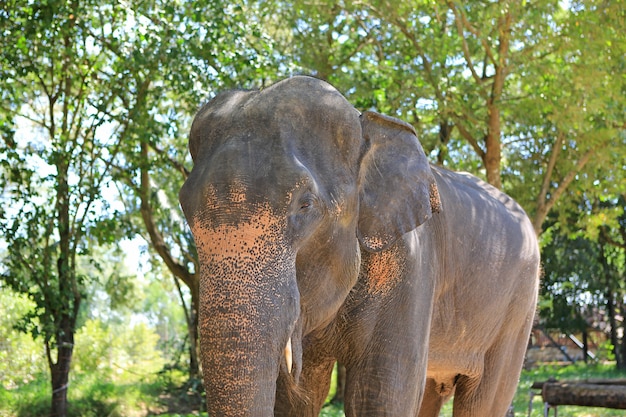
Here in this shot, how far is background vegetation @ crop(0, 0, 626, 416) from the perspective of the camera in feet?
31.8

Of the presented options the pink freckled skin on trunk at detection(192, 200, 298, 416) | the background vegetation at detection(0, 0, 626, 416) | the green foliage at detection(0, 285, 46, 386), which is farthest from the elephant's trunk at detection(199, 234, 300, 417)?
the green foliage at detection(0, 285, 46, 386)

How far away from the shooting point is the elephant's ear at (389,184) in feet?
12.2

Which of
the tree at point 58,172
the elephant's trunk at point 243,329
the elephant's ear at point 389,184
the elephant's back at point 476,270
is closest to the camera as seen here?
the elephant's trunk at point 243,329

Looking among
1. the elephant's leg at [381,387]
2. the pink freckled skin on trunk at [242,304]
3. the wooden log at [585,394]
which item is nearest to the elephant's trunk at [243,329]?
the pink freckled skin on trunk at [242,304]

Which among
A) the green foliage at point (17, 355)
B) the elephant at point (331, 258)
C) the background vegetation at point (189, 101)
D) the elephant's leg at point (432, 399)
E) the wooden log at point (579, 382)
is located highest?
the background vegetation at point (189, 101)

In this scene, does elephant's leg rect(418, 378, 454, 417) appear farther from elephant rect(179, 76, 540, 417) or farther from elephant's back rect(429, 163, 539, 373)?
elephant's back rect(429, 163, 539, 373)

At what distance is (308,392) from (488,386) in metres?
1.41

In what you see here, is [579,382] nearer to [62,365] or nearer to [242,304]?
[62,365]

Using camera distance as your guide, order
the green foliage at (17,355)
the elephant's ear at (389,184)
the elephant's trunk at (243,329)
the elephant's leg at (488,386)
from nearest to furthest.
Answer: the elephant's trunk at (243,329) < the elephant's ear at (389,184) < the elephant's leg at (488,386) < the green foliage at (17,355)

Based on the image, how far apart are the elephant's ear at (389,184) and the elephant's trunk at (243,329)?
2.28 ft

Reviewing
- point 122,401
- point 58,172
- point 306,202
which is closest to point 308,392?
point 306,202

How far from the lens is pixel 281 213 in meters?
3.12

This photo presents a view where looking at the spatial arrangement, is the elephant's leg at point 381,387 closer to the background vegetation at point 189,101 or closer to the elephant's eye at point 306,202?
the elephant's eye at point 306,202

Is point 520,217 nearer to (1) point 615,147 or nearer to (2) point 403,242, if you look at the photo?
(2) point 403,242
